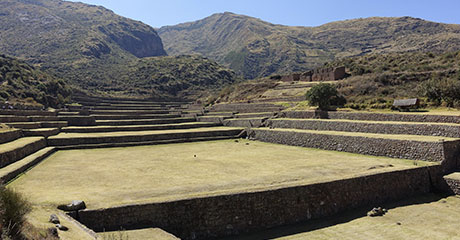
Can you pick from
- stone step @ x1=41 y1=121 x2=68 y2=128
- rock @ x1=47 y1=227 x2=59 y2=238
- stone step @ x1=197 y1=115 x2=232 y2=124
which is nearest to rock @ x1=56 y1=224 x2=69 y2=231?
rock @ x1=47 y1=227 x2=59 y2=238

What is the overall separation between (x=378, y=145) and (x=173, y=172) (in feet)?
36.0

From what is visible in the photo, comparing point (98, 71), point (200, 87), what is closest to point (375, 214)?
point (200, 87)

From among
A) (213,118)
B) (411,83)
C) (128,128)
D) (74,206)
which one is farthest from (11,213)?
(411,83)

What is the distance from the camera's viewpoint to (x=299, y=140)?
22969 millimetres

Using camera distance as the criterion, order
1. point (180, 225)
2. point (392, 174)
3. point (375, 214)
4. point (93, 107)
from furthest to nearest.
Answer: point (93, 107) → point (392, 174) → point (375, 214) → point (180, 225)

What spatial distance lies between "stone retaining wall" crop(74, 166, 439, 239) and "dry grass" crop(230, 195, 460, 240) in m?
0.40

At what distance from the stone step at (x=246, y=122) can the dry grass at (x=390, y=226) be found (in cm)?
1827

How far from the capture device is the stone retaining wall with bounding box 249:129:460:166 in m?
14.6

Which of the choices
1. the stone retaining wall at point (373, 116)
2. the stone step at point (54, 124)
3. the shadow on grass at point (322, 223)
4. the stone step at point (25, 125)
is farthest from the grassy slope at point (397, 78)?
the stone step at point (25, 125)

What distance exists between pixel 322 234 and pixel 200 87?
70.7 metres

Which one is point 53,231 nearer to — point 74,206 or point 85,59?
point 74,206

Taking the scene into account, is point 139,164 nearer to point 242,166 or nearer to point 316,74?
point 242,166

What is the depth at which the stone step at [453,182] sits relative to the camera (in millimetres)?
13414

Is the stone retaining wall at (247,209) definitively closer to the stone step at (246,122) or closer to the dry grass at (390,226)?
the dry grass at (390,226)
